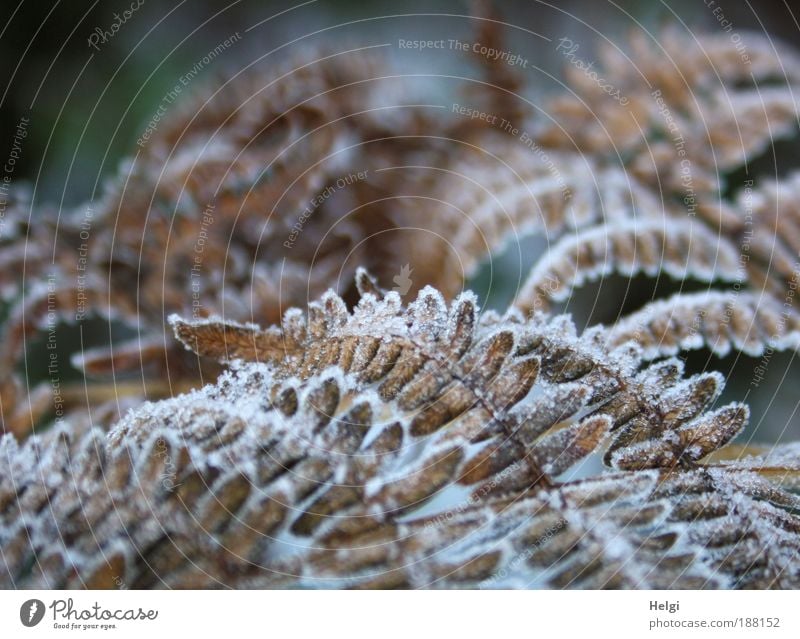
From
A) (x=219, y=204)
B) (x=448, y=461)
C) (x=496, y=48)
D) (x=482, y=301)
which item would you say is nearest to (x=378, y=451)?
Answer: (x=448, y=461)
